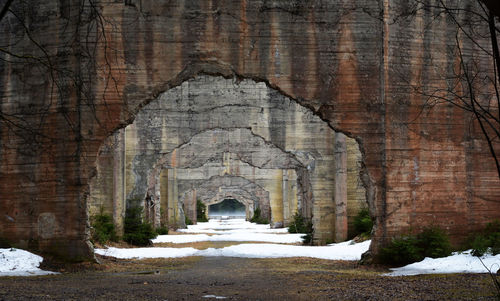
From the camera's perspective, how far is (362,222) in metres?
19.9

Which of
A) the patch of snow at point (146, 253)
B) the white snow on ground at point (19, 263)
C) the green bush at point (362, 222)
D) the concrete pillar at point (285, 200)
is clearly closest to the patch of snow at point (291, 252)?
the patch of snow at point (146, 253)

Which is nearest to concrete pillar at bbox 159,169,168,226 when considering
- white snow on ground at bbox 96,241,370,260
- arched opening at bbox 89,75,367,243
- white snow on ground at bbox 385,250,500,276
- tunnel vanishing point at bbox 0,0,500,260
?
arched opening at bbox 89,75,367,243

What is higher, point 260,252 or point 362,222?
point 362,222

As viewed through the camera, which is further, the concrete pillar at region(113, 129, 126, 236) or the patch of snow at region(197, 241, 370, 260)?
the concrete pillar at region(113, 129, 126, 236)

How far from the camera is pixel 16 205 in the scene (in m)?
12.5

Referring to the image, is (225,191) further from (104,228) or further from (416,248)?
(416,248)

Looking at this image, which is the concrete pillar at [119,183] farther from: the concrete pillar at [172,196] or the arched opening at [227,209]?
the arched opening at [227,209]

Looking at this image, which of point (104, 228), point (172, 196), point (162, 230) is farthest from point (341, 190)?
point (172, 196)

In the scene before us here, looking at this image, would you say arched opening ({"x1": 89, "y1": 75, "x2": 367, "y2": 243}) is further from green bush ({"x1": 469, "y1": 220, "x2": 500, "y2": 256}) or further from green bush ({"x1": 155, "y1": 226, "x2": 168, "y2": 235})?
green bush ({"x1": 469, "y1": 220, "x2": 500, "y2": 256})

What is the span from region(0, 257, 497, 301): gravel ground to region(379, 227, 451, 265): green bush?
1.19 feet

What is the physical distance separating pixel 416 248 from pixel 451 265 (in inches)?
33.7

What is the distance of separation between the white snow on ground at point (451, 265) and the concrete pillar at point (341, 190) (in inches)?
326

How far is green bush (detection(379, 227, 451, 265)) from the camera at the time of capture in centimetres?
1202

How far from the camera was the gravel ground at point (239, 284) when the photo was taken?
318 inches
